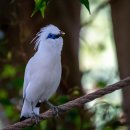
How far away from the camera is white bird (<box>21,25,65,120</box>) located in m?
2.92

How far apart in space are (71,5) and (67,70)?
53cm

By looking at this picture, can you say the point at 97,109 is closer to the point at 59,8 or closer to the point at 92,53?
the point at 59,8

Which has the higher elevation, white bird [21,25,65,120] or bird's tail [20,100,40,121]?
white bird [21,25,65,120]

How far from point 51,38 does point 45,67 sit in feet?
Answer: 0.51

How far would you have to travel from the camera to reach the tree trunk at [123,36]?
4191mm

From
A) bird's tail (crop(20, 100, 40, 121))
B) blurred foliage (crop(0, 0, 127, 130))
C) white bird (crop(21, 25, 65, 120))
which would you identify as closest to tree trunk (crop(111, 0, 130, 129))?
blurred foliage (crop(0, 0, 127, 130))

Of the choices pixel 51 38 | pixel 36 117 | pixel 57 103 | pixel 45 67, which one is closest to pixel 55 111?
pixel 36 117

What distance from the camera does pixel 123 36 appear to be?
423cm

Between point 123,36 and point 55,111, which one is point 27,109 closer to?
point 55,111

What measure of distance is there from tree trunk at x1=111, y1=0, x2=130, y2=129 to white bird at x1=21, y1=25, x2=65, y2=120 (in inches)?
46.0

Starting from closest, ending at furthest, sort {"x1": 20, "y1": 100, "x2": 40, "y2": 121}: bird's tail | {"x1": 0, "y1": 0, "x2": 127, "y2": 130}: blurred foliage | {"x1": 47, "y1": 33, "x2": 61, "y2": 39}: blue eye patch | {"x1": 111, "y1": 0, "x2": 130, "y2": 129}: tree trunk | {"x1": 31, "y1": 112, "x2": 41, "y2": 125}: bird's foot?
{"x1": 47, "y1": 33, "x2": 61, "y2": 39}: blue eye patch
{"x1": 31, "y1": 112, "x2": 41, "y2": 125}: bird's foot
{"x1": 20, "y1": 100, "x2": 40, "y2": 121}: bird's tail
{"x1": 0, "y1": 0, "x2": 127, "y2": 130}: blurred foliage
{"x1": 111, "y1": 0, "x2": 130, "y2": 129}: tree trunk

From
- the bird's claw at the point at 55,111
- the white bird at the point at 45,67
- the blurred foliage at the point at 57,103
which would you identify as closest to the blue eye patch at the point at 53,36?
the white bird at the point at 45,67

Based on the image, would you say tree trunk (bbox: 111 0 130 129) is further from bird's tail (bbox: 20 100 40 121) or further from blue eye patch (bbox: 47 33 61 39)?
blue eye patch (bbox: 47 33 61 39)

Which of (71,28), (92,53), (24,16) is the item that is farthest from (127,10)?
(92,53)
